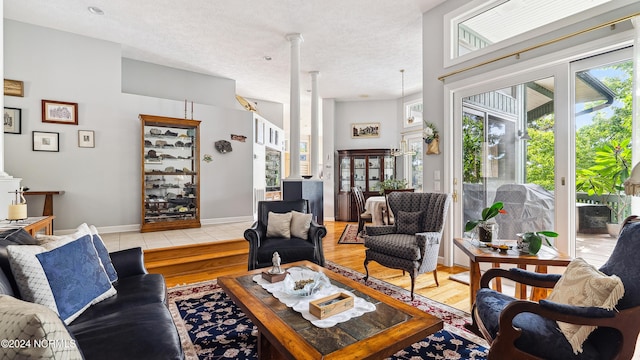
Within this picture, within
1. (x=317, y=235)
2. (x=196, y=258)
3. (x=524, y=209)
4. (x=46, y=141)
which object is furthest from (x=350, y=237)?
(x=46, y=141)

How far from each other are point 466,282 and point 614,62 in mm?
2332

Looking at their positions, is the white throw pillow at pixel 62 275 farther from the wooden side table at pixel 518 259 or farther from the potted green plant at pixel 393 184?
the potted green plant at pixel 393 184

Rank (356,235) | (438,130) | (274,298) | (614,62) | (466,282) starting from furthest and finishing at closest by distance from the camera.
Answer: (356,235) < (438,130) < (466,282) < (614,62) < (274,298)

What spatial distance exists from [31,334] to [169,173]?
497 centimetres

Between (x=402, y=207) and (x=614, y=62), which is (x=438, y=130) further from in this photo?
(x=614, y=62)

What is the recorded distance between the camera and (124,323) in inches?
55.9

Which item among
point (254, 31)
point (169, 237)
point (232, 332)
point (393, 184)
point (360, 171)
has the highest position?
point (254, 31)

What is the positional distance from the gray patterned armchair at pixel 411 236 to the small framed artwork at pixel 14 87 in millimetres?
5149

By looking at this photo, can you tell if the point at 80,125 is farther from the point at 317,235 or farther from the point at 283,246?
the point at 317,235

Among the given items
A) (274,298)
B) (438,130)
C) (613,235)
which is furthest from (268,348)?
(438,130)

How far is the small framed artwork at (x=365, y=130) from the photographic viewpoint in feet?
25.1

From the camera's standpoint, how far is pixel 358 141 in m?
7.75

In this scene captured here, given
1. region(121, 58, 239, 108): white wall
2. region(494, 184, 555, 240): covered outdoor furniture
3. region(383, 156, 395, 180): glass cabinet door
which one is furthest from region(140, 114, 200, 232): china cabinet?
region(494, 184, 555, 240): covered outdoor furniture

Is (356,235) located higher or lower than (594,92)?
lower
